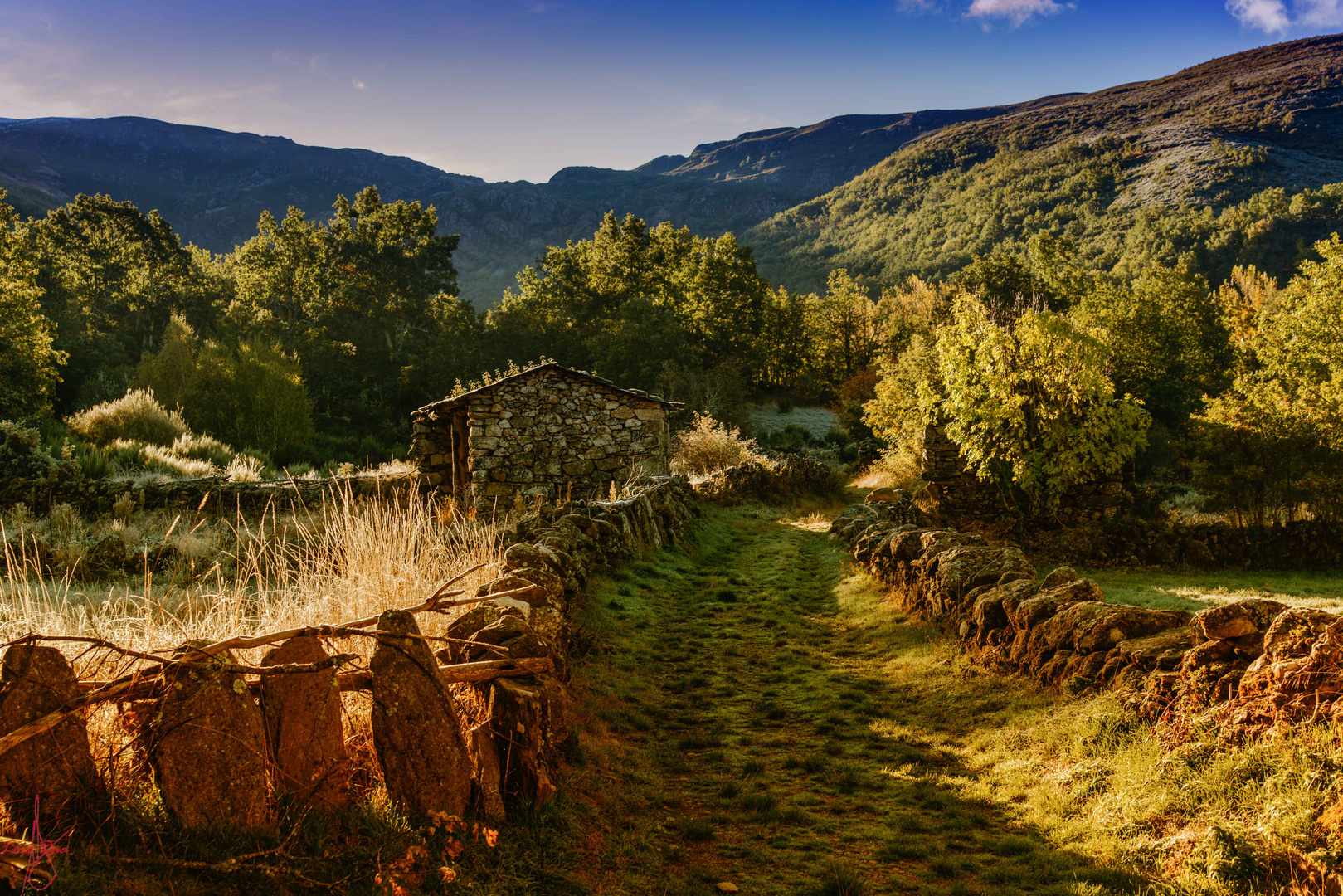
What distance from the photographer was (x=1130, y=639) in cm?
473

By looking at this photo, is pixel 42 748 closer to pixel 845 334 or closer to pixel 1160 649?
pixel 1160 649

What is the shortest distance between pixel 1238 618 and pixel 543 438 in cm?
1395

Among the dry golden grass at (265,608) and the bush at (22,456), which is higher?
the dry golden grass at (265,608)

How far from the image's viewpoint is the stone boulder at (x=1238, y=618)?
153 inches

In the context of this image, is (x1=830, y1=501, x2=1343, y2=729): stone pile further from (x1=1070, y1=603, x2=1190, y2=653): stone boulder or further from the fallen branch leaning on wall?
the fallen branch leaning on wall

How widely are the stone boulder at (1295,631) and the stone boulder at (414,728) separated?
13.1 feet

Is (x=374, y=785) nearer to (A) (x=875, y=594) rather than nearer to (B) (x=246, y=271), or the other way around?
(A) (x=875, y=594)

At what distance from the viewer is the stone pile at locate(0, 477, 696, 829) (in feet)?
7.98

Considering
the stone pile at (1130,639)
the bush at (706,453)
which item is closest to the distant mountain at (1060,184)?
the bush at (706,453)

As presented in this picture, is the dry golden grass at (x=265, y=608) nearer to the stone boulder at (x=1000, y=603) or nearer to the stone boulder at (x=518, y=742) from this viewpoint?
the stone boulder at (x=518, y=742)

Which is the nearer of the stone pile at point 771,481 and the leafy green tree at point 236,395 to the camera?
the stone pile at point 771,481

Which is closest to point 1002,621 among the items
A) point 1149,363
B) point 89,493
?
point 89,493

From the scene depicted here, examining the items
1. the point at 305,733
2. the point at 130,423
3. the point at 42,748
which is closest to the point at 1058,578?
the point at 305,733

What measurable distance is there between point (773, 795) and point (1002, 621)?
296 cm
